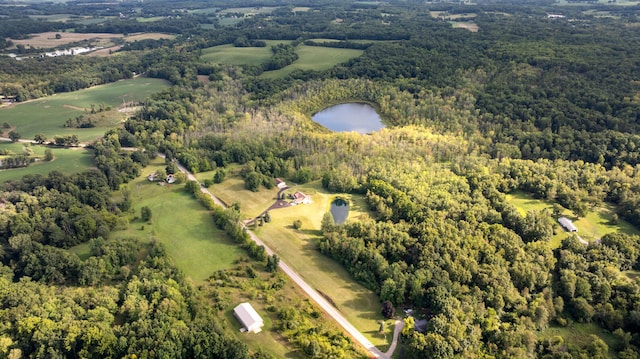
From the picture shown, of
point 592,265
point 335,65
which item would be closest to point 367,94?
point 335,65

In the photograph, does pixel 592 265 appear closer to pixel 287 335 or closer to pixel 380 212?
pixel 380 212

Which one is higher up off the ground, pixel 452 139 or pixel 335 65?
pixel 335 65

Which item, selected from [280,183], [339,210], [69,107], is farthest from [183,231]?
[69,107]

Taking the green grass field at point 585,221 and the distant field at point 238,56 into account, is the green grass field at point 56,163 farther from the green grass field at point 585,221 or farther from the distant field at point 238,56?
the green grass field at point 585,221

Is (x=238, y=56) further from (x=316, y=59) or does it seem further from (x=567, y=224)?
(x=567, y=224)

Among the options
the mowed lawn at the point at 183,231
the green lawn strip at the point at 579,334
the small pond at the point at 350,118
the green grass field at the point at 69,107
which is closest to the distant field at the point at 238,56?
the green grass field at the point at 69,107

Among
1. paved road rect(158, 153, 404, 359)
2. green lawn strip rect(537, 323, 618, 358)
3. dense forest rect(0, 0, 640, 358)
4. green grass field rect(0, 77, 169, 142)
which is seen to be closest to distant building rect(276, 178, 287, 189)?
dense forest rect(0, 0, 640, 358)

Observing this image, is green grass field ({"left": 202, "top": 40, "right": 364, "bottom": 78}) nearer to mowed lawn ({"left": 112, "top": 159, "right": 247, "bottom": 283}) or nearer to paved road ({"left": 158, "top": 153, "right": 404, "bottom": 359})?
mowed lawn ({"left": 112, "top": 159, "right": 247, "bottom": 283})
